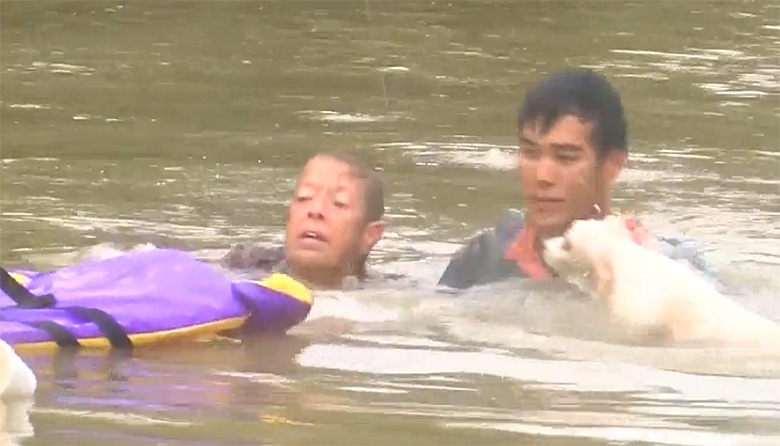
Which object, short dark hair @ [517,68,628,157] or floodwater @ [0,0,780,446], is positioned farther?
short dark hair @ [517,68,628,157]

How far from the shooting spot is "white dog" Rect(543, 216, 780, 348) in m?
3.83

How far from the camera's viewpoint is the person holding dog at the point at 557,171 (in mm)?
4469

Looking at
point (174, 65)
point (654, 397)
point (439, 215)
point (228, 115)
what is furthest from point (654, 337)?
point (174, 65)

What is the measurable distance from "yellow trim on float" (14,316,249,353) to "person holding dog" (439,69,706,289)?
0.99 m

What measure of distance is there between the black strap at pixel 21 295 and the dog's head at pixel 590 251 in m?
1.29

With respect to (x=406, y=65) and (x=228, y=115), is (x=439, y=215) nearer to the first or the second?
(x=228, y=115)

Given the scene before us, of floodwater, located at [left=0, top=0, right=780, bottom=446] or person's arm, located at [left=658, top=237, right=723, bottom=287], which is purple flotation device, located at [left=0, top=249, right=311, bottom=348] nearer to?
floodwater, located at [left=0, top=0, right=780, bottom=446]

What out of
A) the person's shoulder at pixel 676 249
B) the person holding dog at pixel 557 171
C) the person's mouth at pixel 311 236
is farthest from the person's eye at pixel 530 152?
the person's mouth at pixel 311 236

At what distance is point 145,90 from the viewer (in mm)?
8164

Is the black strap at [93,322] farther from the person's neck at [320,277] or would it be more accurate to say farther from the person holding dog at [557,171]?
the person holding dog at [557,171]

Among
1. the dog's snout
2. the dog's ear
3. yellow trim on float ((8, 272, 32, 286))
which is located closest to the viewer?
yellow trim on float ((8, 272, 32, 286))

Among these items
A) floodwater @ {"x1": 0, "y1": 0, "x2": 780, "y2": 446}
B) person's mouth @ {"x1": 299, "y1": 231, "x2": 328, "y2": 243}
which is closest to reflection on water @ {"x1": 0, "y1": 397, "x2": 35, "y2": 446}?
floodwater @ {"x1": 0, "y1": 0, "x2": 780, "y2": 446}

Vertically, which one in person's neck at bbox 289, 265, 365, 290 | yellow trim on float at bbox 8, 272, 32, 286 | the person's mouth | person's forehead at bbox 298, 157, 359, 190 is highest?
person's forehead at bbox 298, 157, 359, 190

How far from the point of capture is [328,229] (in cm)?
473
